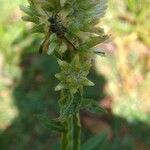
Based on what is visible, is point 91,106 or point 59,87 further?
point 91,106

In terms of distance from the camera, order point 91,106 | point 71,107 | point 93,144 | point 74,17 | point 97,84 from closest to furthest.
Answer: point 74,17
point 71,107
point 91,106
point 93,144
point 97,84

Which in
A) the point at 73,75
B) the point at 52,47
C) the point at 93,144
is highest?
the point at 52,47

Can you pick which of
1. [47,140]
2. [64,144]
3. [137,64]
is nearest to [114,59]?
[137,64]

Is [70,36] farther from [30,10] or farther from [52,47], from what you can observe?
[30,10]

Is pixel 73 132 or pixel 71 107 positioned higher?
pixel 71 107

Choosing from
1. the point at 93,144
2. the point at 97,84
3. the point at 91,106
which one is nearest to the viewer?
the point at 91,106

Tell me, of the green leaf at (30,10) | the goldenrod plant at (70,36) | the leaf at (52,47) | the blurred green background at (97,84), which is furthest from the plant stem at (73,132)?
the blurred green background at (97,84)

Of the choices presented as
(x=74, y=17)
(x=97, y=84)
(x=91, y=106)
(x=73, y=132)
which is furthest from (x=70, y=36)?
(x=97, y=84)

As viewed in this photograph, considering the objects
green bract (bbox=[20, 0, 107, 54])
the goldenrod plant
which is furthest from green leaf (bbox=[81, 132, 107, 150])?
green bract (bbox=[20, 0, 107, 54])
